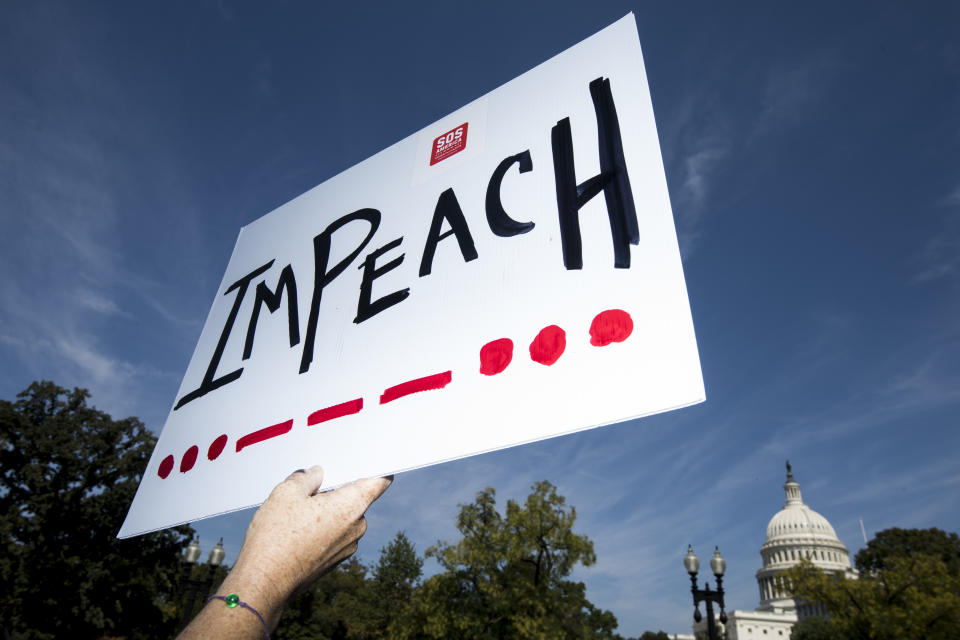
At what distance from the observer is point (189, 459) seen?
1839 mm

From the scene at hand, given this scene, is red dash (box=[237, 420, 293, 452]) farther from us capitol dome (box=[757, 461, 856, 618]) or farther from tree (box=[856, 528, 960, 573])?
us capitol dome (box=[757, 461, 856, 618])

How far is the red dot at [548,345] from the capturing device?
128 centimetres

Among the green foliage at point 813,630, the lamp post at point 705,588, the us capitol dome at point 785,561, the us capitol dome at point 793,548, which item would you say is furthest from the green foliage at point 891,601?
the us capitol dome at point 793,548

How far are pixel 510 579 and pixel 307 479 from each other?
18.0 meters

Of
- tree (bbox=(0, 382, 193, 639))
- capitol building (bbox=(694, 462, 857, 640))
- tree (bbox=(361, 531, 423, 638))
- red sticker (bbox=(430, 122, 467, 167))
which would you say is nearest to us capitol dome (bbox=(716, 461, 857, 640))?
capitol building (bbox=(694, 462, 857, 640))

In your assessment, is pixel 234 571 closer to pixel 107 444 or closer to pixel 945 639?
pixel 945 639

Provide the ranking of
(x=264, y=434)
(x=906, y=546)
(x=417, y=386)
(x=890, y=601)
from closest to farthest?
(x=417, y=386) → (x=264, y=434) → (x=890, y=601) → (x=906, y=546)

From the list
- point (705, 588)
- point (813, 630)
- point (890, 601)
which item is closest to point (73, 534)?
point (705, 588)

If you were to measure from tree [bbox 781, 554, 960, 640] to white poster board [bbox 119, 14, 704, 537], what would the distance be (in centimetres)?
2147

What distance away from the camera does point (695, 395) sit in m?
1.06

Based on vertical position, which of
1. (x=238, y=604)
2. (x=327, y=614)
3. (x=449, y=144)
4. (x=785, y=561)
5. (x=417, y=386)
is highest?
(x=785, y=561)

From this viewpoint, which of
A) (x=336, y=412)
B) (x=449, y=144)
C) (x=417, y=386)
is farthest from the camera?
(x=449, y=144)

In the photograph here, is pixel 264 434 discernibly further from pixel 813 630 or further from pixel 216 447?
pixel 813 630

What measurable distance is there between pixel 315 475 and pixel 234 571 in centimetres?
34
